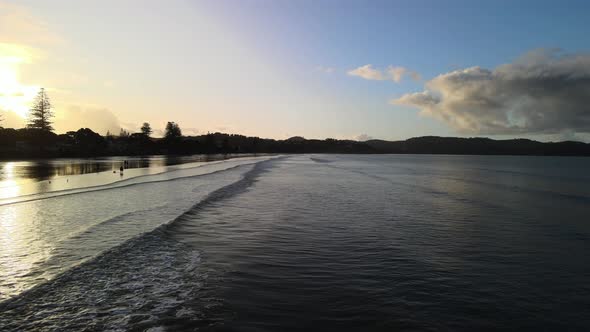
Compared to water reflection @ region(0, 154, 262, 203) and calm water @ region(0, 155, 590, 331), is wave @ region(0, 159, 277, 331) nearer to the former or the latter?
calm water @ region(0, 155, 590, 331)

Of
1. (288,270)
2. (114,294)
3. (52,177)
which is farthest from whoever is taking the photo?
(52,177)

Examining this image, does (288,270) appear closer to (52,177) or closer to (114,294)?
(114,294)

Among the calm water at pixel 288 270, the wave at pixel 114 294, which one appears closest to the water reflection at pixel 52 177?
the calm water at pixel 288 270

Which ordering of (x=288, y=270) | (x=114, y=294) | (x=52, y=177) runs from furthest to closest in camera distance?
1. (x=52, y=177)
2. (x=288, y=270)
3. (x=114, y=294)

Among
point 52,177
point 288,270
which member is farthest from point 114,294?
point 52,177

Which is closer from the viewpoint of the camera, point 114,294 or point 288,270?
point 114,294

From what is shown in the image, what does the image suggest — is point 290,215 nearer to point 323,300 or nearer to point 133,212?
point 133,212

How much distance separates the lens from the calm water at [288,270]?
6875 millimetres

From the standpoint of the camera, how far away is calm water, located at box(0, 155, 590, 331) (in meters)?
6.88

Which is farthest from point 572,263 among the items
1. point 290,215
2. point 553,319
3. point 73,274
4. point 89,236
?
point 89,236

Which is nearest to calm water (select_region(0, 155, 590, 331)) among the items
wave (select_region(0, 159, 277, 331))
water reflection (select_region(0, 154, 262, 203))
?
wave (select_region(0, 159, 277, 331))

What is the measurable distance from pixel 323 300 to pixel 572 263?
28.6ft

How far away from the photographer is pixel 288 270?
9797 millimetres

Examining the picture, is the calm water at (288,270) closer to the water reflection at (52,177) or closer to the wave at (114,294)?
the wave at (114,294)
